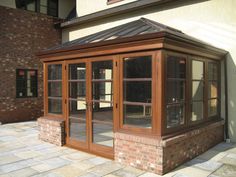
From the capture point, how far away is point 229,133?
23.9 ft

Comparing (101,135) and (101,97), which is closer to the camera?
(101,97)

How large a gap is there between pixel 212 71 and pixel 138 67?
2.63 m

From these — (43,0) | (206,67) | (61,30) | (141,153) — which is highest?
(43,0)

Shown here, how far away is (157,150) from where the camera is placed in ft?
15.5

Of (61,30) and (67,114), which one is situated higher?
(61,30)

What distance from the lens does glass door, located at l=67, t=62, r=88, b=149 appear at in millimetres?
6227

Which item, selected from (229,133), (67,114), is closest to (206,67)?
(229,133)

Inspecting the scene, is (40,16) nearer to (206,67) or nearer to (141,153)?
(206,67)

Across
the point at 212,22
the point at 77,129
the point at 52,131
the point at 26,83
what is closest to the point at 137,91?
the point at 77,129

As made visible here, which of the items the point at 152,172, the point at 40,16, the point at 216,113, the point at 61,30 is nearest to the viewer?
the point at 152,172

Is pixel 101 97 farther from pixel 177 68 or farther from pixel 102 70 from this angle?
pixel 177 68

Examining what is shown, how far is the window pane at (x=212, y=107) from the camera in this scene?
6.77 metres

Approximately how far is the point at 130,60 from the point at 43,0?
8.31 m

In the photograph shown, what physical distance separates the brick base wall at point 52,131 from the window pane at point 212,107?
3.72 meters
